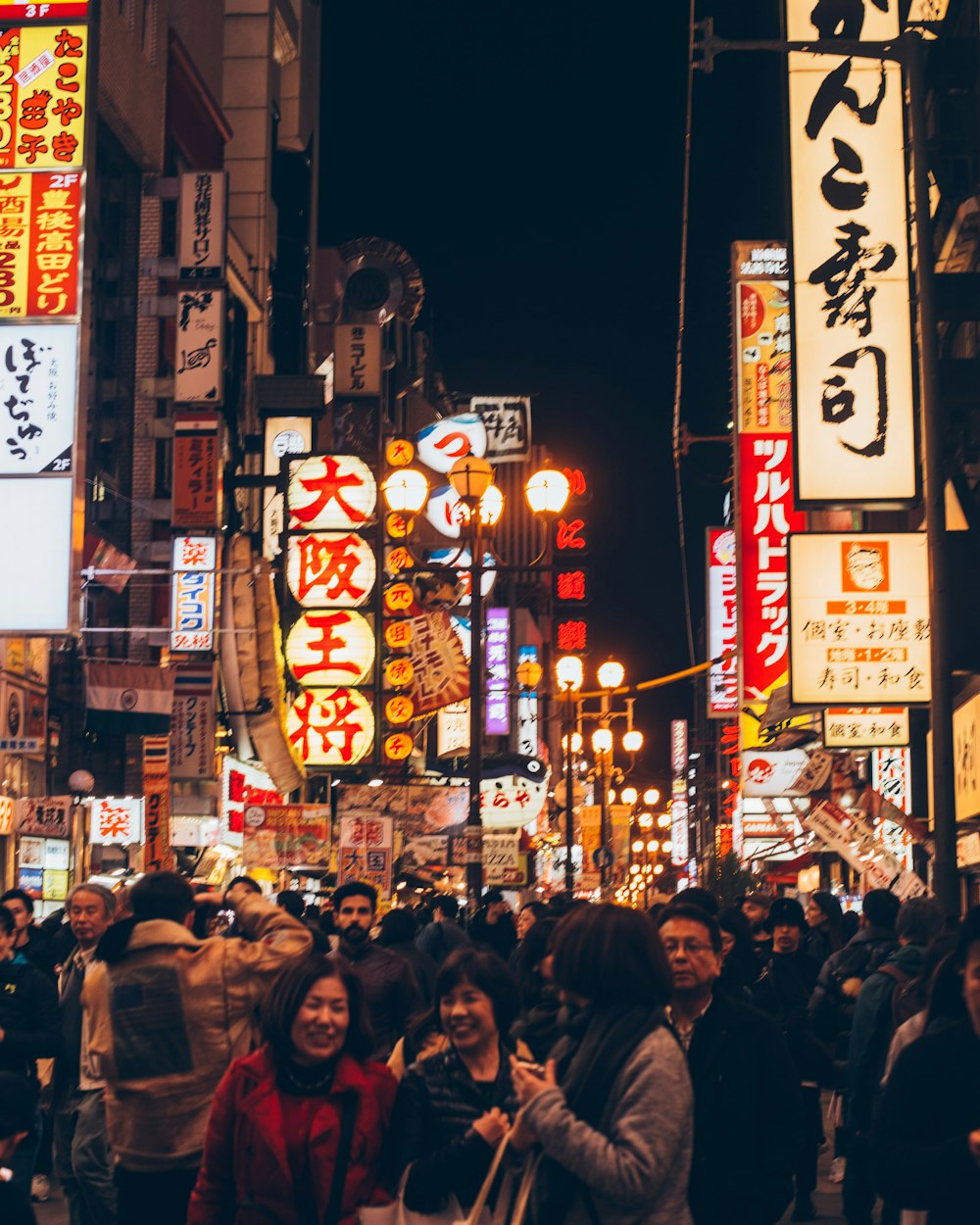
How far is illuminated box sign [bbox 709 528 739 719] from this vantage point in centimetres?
6247

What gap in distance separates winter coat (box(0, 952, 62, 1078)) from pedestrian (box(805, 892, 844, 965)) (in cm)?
1022

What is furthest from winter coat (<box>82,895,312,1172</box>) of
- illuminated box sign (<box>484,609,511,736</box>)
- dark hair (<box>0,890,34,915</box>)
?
illuminated box sign (<box>484,609,511,736</box>)

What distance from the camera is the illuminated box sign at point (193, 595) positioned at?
132 feet

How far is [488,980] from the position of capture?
20.8 feet

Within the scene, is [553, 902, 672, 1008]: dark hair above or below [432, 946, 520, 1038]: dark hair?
above

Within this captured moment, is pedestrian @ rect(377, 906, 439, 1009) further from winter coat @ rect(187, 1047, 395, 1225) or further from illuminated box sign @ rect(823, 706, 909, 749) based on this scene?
illuminated box sign @ rect(823, 706, 909, 749)

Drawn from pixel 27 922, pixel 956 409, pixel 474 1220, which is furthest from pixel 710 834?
pixel 474 1220

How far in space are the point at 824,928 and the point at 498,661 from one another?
190 ft

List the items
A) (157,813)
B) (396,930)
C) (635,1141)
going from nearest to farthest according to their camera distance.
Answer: (635,1141), (396,930), (157,813)

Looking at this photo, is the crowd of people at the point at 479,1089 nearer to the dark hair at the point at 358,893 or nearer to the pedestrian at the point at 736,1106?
the pedestrian at the point at 736,1106

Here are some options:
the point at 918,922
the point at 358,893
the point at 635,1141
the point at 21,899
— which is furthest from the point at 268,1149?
the point at 21,899

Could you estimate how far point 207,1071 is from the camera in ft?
23.5

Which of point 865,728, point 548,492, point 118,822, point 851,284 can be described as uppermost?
point 851,284

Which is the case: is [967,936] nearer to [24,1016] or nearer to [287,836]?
[24,1016]
